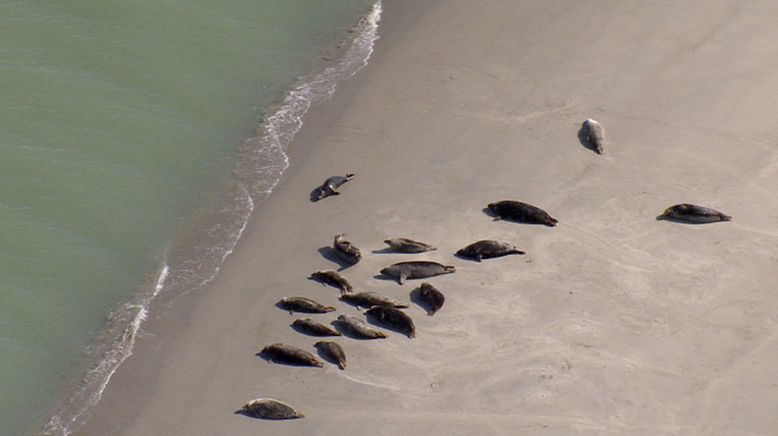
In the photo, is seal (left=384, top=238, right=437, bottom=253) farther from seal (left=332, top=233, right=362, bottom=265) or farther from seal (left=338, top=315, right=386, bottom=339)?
seal (left=338, top=315, right=386, bottom=339)

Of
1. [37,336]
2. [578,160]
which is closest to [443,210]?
[578,160]

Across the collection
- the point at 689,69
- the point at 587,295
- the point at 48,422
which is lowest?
the point at 48,422

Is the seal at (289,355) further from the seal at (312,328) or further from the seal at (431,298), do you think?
the seal at (431,298)

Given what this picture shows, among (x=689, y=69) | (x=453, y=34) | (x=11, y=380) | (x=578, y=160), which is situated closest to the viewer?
(x=11, y=380)

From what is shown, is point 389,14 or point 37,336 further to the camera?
point 389,14

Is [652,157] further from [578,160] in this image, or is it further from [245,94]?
[245,94]

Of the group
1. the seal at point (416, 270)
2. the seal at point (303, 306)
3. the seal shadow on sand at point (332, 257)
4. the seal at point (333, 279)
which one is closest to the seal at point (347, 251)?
the seal shadow on sand at point (332, 257)
